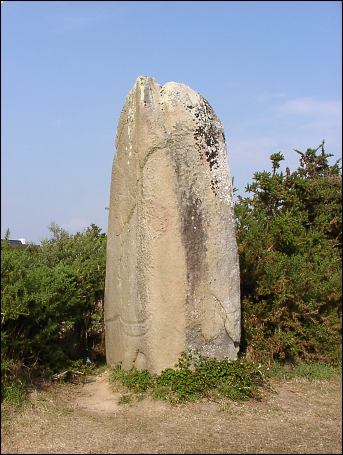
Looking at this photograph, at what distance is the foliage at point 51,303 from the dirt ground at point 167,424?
0.54 meters

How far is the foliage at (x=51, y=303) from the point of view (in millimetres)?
6535

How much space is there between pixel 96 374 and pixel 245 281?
7.67 ft

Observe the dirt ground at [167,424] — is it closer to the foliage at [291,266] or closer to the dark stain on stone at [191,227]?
the foliage at [291,266]

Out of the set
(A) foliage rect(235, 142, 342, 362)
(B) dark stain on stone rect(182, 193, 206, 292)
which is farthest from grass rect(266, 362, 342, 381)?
(B) dark stain on stone rect(182, 193, 206, 292)

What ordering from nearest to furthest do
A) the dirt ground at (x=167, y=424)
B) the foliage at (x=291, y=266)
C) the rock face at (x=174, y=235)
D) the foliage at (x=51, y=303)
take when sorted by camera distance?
the dirt ground at (x=167, y=424) → the foliage at (x=51, y=303) → the rock face at (x=174, y=235) → the foliage at (x=291, y=266)

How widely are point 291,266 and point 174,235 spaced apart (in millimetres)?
2284

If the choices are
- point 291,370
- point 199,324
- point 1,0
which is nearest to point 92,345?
point 199,324

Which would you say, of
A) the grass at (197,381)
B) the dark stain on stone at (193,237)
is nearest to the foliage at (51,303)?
the grass at (197,381)

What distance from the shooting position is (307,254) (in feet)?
29.2

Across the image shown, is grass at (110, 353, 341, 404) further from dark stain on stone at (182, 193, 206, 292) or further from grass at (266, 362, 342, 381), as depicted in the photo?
dark stain on stone at (182, 193, 206, 292)

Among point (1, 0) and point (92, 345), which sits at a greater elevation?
point (1, 0)

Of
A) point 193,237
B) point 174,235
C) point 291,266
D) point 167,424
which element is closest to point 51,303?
point 174,235

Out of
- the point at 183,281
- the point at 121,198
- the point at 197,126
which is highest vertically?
the point at 197,126

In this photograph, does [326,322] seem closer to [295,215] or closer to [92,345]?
[295,215]
